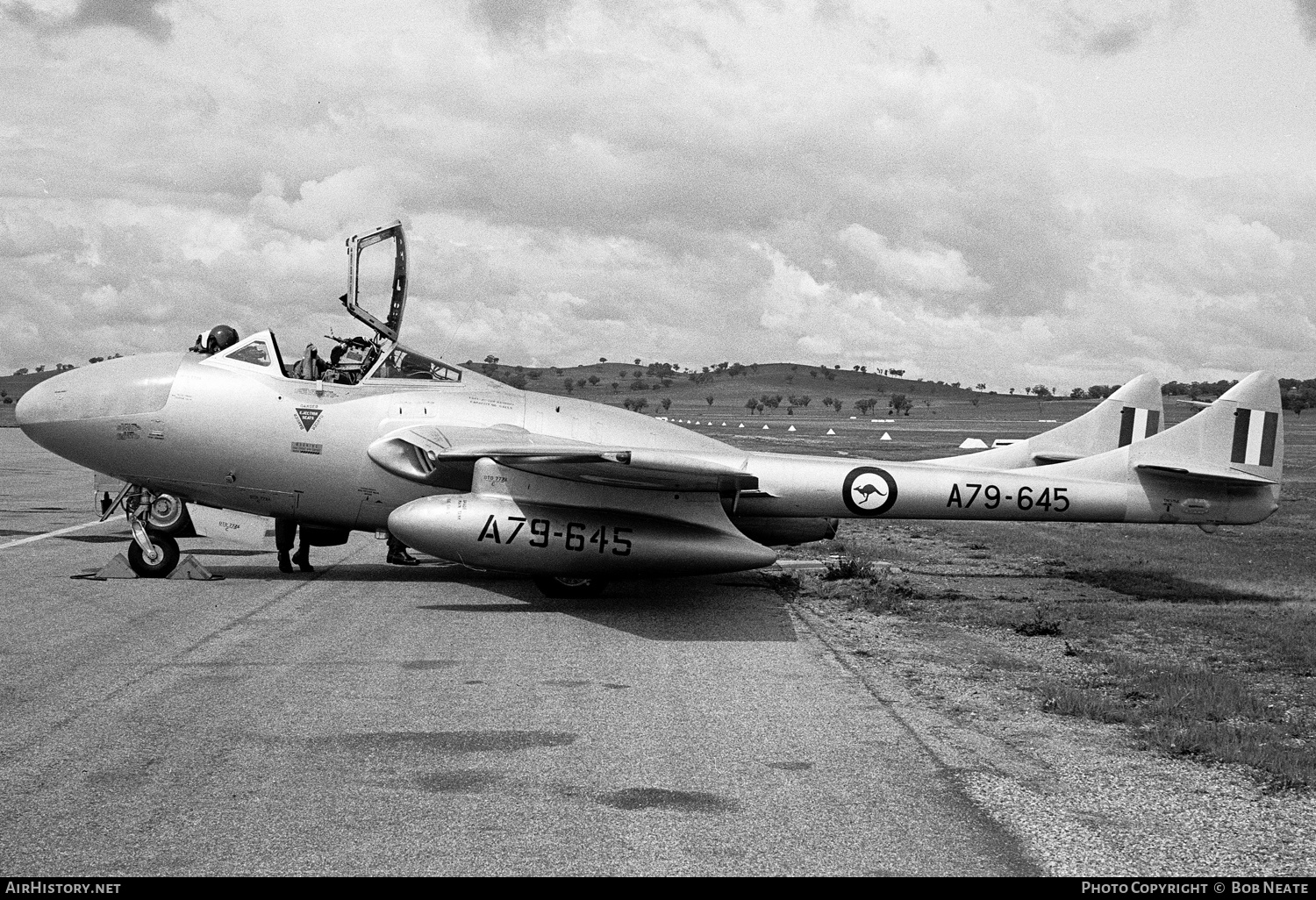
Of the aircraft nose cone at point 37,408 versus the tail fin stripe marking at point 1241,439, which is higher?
the tail fin stripe marking at point 1241,439

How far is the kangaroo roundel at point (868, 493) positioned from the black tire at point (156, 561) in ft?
25.9

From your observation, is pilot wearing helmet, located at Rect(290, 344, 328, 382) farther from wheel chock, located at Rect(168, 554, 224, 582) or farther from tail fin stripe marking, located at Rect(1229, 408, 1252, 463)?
tail fin stripe marking, located at Rect(1229, 408, 1252, 463)

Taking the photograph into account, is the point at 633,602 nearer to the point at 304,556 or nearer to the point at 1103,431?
the point at 304,556

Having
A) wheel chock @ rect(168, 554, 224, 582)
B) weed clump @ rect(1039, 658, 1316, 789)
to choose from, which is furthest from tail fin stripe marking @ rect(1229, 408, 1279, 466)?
wheel chock @ rect(168, 554, 224, 582)

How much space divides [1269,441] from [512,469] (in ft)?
29.8

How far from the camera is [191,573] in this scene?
13156 mm

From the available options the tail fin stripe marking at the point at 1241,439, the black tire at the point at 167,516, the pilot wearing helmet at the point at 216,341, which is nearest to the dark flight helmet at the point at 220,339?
the pilot wearing helmet at the point at 216,341

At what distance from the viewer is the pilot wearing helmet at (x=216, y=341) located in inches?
533

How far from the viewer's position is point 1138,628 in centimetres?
1100

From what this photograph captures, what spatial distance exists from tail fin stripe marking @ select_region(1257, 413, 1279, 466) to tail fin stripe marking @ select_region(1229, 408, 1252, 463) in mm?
193

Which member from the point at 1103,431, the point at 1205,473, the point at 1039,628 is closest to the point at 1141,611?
the point at 1039,628

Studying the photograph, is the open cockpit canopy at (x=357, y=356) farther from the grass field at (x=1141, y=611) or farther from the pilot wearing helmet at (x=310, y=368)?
the grass field at (x=1141, y=611)
